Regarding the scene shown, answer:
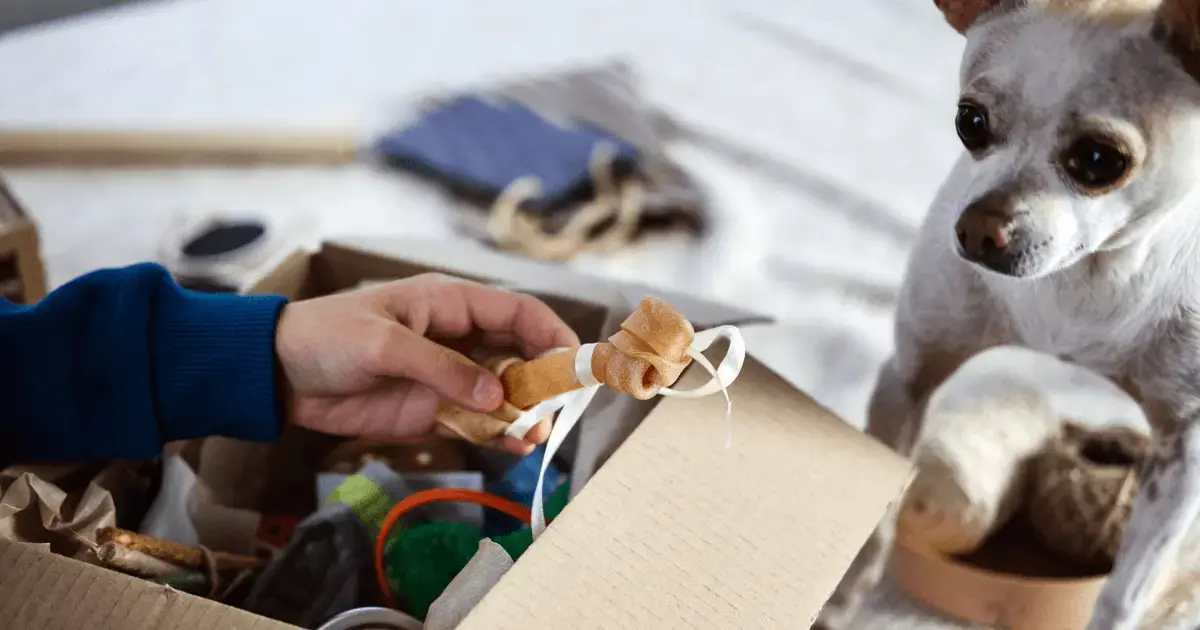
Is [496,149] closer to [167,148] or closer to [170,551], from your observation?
[167,148]

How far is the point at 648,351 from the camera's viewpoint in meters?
0.45

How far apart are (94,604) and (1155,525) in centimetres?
50

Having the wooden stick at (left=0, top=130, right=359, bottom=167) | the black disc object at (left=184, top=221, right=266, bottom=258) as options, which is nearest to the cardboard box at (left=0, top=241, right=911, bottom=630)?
the black disc object at (left=184, top=221, right=266, bottom=258)

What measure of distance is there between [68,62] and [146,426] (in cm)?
100

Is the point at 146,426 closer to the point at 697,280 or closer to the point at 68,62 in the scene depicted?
the point at 697,280

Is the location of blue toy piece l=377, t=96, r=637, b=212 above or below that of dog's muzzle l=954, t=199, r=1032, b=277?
below

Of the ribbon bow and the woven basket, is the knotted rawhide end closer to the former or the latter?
the ribbon bow

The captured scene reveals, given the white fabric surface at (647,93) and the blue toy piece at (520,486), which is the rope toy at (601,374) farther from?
the white fabric surface at (647,93)

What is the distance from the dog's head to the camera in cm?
40

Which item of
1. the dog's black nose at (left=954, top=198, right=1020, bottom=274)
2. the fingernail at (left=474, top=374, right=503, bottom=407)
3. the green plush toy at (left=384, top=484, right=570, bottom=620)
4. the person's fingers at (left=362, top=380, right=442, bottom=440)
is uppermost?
the dog's black nose at (left=954, top=198, right=1020, bottom=274)

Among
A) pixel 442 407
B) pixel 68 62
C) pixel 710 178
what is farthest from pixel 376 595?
pixel 68 62

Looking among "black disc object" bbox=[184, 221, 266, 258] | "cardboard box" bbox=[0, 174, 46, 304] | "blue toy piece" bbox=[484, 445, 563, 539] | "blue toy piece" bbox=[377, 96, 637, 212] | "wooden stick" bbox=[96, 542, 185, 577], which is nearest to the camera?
"wooden stick" bbox=[96, 542, 185, 577]

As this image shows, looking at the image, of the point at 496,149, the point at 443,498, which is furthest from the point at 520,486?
the point at 496,149

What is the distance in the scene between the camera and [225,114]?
1.29m
